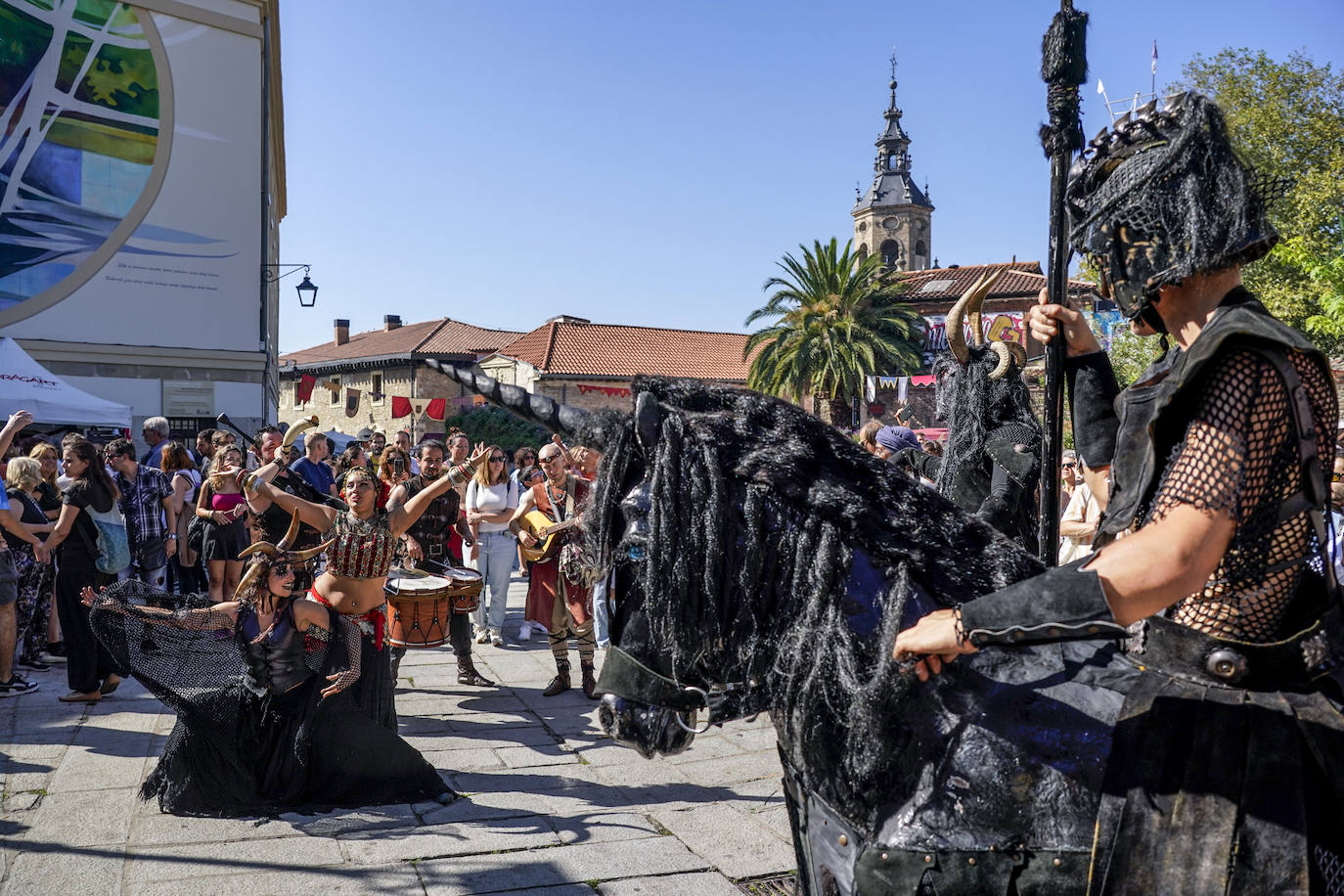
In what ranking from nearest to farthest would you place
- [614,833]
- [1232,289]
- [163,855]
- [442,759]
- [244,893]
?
1. [1232,289]
2. [244,893]
3. [163,855]
4. [614,833]
5. [442,759]

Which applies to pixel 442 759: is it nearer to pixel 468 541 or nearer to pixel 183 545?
pixel 468 541

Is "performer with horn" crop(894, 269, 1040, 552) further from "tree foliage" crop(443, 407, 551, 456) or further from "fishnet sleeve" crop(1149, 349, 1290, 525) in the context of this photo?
"tree foliage" crop(443, 407, 551, 456)

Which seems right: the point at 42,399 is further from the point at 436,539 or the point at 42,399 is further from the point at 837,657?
the point at 837,657

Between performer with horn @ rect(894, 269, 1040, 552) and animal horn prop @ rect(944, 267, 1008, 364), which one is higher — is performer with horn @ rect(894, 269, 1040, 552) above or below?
below

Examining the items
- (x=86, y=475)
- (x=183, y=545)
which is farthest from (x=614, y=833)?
(x=183, y=545)

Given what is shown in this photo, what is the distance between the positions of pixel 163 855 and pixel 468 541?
548cm

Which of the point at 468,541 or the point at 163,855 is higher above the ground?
the point at 468,541

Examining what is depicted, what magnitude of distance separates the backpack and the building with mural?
51.5 ft

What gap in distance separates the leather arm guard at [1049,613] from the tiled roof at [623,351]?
133ft

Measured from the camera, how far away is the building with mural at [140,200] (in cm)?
2012

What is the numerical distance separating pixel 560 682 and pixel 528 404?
5921 mm

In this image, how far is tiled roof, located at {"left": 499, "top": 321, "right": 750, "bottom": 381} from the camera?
44625 millimetres

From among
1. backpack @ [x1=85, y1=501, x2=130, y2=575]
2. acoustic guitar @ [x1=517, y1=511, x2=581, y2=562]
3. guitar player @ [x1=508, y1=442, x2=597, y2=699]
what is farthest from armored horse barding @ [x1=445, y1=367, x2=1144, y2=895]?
backpack @ [x1=85, y1=501, x2=130, y2=575]

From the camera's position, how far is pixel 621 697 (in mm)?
1938
